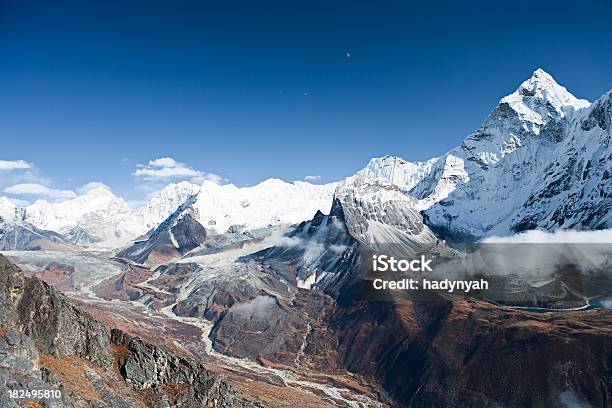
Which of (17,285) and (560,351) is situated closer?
(17,285)

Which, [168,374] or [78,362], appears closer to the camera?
[78,362]

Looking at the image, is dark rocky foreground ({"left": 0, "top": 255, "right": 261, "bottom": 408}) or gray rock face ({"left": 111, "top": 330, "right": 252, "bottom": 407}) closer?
dark rocky foreground ({"left": 0, "top": 255, "right": 261, "bottom": 408})

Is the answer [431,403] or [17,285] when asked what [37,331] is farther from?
[431,403]

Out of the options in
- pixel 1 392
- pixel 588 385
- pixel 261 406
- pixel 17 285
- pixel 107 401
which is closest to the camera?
pixel 1 392

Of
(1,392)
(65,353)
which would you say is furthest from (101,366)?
(1,392)

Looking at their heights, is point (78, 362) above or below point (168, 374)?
above

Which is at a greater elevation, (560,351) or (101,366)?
(560,351)

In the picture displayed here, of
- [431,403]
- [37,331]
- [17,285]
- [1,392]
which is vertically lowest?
[431,403]

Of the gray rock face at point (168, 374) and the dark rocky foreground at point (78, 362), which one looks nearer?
the dark rocky foreground at point (78, 362)
